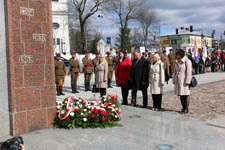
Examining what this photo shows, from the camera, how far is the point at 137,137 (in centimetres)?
464

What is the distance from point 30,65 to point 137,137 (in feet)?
8.07

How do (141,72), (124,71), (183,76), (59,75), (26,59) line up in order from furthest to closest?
(59,75) < (124,71) < (141,72) < (183,76) < (26,59)

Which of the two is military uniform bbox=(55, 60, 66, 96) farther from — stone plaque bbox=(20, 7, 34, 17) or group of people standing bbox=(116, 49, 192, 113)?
stone plaque bbox=(20, 7, 34, 17)

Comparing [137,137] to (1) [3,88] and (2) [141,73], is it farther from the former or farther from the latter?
(2) [141,73]

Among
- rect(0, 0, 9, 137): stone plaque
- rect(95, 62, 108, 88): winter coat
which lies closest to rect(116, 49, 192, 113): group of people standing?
rect(95, 62, 108, 88): winter coat

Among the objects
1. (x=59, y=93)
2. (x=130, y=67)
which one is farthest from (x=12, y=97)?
(x=59, y=93)

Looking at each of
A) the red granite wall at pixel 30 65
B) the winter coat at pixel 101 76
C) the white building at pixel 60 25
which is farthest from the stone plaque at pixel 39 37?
the white building at pixel 60 25

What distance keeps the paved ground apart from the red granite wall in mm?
342

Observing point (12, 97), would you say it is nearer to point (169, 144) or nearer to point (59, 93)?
point (169, 144)

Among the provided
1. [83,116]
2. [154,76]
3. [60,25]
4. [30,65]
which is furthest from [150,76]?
[60,25]

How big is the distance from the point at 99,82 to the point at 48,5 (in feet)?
12.1

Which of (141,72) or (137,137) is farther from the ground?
(141,72)

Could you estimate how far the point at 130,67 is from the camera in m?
7.75

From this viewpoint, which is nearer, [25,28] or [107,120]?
[25,28]
